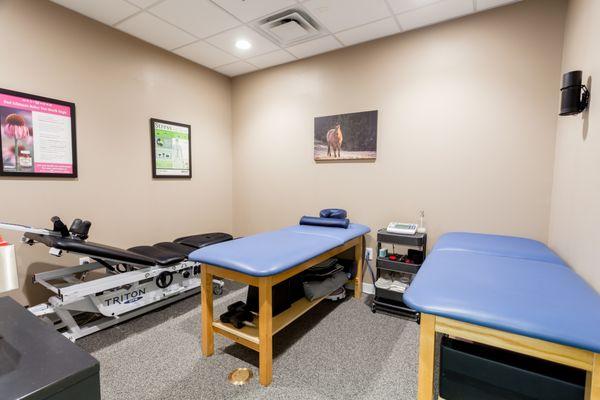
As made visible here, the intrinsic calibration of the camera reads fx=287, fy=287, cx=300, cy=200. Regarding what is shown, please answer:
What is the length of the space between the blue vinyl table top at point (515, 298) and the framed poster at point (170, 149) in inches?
104

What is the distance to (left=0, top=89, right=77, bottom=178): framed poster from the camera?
1997mm

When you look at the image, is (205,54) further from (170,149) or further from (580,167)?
(580,167)

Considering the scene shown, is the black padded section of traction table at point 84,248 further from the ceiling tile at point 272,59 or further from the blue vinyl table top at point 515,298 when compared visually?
the ceiling tile at point 272,59

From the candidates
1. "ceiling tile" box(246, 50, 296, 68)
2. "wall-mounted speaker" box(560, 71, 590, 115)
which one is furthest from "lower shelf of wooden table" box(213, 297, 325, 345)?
"ceiling tile" box(246, 50, 296, 68)

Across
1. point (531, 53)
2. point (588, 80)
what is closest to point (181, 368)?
point (588, 80)

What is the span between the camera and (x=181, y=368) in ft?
5.52

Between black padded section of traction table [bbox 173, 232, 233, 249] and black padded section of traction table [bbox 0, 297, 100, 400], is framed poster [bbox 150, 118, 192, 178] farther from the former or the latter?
black padded section of traction table [bbox 0, 297, 100, 400]

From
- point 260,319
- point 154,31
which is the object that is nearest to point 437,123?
point 260,319

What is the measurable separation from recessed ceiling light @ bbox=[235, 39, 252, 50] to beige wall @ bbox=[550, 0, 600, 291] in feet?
7.92

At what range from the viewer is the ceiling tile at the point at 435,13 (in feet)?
7.00

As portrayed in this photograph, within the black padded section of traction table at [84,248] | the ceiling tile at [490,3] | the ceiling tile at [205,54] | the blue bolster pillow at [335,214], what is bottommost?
the black padded section of traction table at [84,248]

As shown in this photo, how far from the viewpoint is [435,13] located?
2244mm

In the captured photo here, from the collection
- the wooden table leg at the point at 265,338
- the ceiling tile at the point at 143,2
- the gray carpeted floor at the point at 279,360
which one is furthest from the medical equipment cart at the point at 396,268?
the ceiling tile at the point at 143,2

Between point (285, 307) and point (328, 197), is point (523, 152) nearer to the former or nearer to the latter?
point (328, 197)
